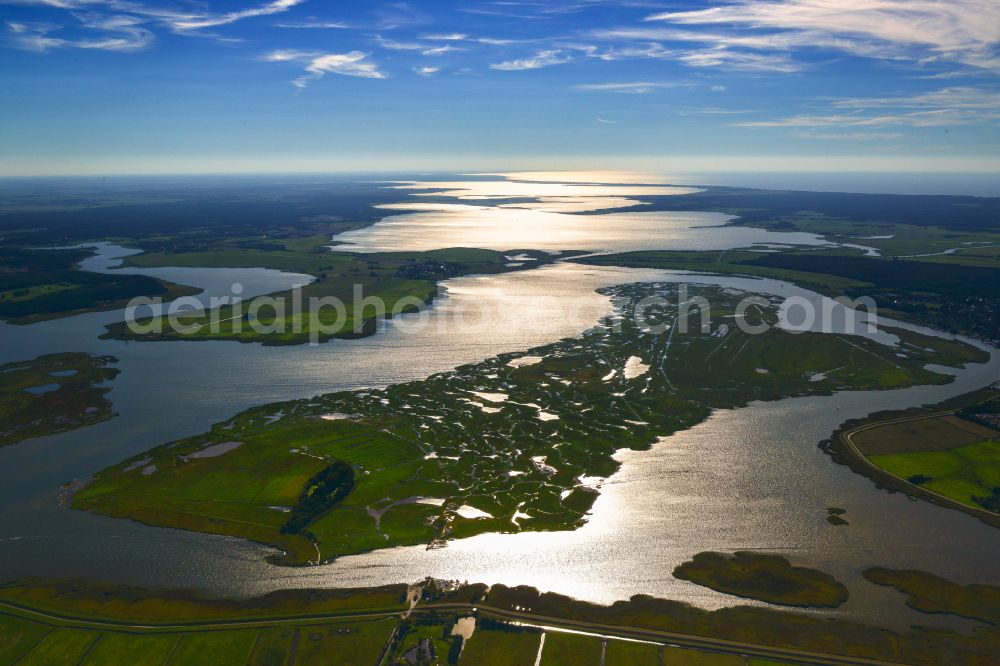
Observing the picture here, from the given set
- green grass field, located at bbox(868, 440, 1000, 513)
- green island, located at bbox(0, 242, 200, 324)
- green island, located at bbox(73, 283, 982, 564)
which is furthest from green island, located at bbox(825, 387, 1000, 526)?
green island, located at bbox(0, 242, 200, 324)

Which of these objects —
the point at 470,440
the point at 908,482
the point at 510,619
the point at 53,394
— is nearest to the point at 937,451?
the point at 908,482

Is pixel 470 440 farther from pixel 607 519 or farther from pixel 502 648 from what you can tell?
pixel 502 648

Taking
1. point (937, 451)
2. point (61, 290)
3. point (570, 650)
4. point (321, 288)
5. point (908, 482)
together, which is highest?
point (321, 288)

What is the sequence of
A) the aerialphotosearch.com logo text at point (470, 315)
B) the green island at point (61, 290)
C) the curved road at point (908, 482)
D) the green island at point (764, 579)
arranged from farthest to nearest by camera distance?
the green island at point (61, 290), the aerialphotosearch.com logo text at point (470, 315), the curved road at point (908, 482), the green island at point (764, 579)

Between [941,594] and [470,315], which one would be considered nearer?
[941,594]

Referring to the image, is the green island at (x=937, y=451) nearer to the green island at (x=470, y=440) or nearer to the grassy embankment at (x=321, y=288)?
the green island at (x=470, y=440)

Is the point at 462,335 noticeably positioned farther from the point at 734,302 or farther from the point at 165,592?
the point at 165,592

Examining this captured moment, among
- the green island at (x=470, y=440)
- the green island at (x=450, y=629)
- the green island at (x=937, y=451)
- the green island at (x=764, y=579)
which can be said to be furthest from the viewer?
the green island at (x=937, y=451)

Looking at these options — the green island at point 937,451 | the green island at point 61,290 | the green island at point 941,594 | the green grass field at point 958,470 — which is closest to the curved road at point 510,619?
the green island at point 941,594
